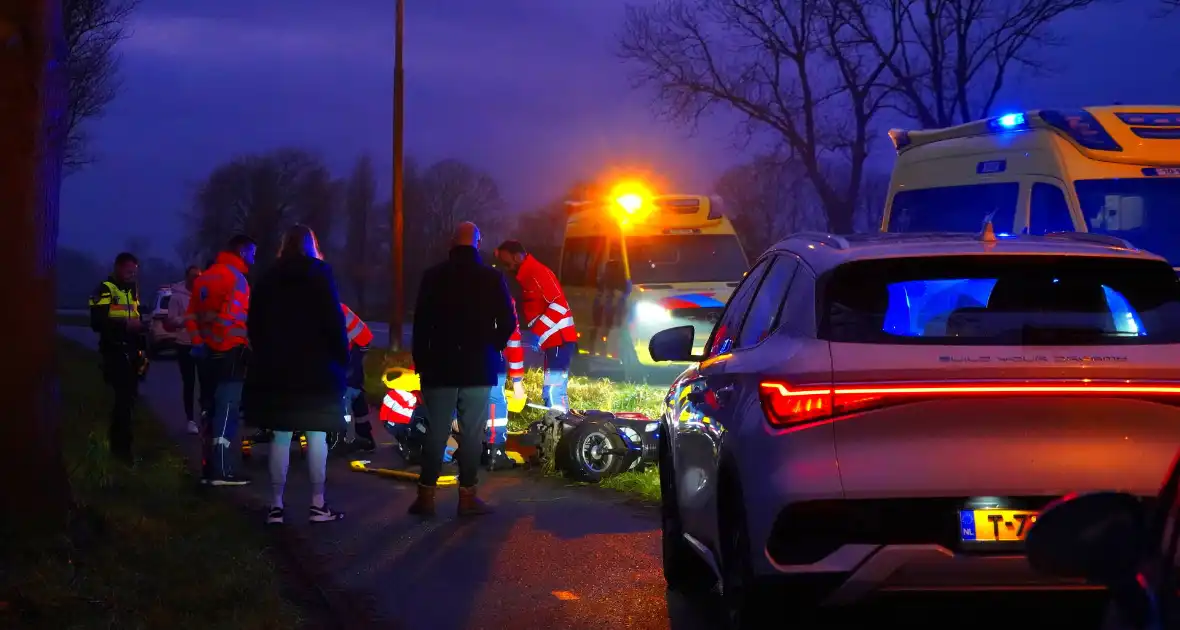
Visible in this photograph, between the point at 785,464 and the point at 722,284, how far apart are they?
14.3 metres

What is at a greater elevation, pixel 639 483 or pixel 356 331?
pixel 356 331

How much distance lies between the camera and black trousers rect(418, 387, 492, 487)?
8.74 m

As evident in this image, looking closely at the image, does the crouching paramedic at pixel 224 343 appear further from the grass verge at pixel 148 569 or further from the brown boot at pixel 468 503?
the brown boot at pixel 468 503

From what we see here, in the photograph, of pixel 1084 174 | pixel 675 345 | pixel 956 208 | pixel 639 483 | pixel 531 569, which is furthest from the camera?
pixel 956 208

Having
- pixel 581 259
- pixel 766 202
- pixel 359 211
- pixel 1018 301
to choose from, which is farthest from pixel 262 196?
pixel 1018 301

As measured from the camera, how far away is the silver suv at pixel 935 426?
4453 millimetres

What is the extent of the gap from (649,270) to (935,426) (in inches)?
569

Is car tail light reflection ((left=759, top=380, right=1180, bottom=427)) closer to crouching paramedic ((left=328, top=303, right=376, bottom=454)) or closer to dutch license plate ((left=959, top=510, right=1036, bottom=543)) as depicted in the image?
dutch license plate ((left=959, top=510, right=1036, bottom=543))

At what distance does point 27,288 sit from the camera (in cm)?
718

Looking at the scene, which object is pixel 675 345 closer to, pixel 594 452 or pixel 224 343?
pixel 594 452

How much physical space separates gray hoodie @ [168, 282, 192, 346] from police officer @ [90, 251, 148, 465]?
0.51 m

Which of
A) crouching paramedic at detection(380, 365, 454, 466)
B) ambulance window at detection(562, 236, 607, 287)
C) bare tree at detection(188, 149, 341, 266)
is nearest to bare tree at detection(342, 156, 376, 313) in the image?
bare tree at detection(188, 149, 341, 266)

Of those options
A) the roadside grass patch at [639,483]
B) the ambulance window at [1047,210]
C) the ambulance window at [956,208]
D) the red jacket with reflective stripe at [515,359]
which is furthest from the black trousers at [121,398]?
the ambulance window at [1047,210]

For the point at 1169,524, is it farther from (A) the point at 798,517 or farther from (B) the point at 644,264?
(B) the point at 644,264
